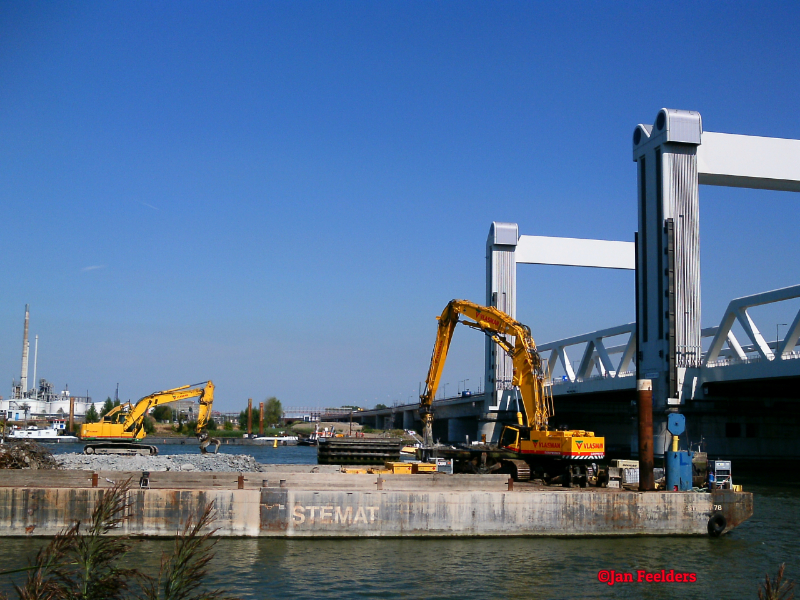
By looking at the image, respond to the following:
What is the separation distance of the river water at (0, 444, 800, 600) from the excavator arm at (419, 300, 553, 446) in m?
8.28

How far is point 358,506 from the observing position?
24469 mm

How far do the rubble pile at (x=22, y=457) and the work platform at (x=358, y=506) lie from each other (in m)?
4.66

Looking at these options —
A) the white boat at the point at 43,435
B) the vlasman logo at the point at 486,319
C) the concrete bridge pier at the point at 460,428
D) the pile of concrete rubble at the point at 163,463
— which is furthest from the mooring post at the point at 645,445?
the white boat at the point at 43,435

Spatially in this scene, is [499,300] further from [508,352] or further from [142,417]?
[508,352]

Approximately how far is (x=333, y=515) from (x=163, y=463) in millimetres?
13586

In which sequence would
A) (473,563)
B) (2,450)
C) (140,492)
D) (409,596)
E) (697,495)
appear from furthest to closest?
(2,450)
(697,495)
(140,492)
(473,563)
(409,596)

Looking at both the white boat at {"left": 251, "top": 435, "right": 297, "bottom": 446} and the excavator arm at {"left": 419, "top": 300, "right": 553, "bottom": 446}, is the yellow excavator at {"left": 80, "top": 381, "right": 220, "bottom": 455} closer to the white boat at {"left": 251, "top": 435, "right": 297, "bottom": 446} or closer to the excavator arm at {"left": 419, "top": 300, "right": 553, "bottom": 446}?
the excavator arm at {"left": 419, "top": 300, "right": 553, "bottom": 446}

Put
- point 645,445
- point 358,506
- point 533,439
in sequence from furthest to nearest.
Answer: point 533,439, point 645,445, point 358,506

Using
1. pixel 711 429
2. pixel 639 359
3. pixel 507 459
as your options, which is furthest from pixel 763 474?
pixel 507 459

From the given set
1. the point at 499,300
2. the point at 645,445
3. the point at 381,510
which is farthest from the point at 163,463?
the point at 499,300

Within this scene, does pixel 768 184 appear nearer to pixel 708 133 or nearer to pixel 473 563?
pixel 708 133

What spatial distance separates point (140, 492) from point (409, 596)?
1016 centimetres

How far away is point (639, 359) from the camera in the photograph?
187 ft

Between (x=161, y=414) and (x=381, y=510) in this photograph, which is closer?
(x=381, y=510)
